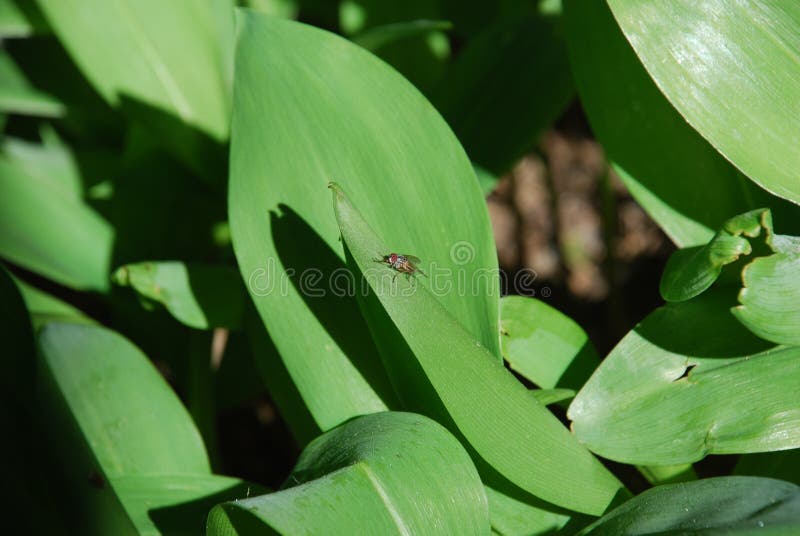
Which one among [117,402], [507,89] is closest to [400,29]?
[507,89]

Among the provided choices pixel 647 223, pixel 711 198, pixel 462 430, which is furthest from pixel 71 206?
pixel 647 223

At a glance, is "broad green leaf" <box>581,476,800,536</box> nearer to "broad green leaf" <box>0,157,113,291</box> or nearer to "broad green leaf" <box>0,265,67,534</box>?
"broad green leaf" <box>0,265,67,534</box>

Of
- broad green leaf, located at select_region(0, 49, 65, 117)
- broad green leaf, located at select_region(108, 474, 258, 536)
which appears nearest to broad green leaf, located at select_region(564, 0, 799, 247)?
broad green leaf, located at select_region(108, 474, 258, 536)

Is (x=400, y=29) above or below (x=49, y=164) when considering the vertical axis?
above

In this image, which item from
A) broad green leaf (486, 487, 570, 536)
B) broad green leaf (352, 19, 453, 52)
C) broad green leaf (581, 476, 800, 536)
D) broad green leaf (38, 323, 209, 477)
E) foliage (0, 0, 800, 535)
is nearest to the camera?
broad green leaf (581, 476, 800, 536)

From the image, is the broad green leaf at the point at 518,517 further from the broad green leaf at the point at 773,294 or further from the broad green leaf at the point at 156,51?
the broad green leaf at the point at 156,51

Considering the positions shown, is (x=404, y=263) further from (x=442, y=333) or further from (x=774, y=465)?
(x=774, y=465)
